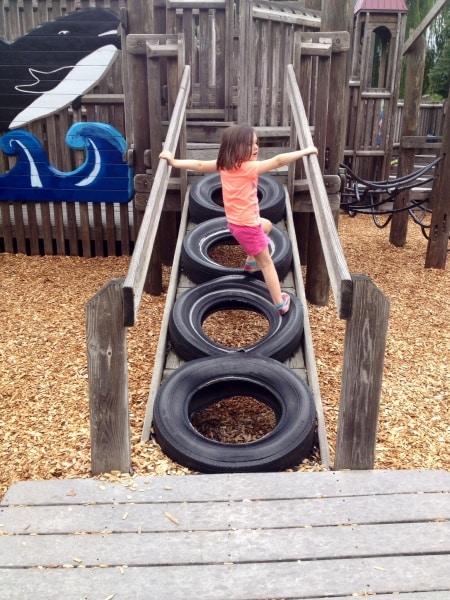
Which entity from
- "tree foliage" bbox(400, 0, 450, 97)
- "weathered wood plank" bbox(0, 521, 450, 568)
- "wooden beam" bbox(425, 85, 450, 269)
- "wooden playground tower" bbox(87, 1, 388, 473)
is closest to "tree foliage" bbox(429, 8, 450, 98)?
"tree foliage" bbox(400, 0, 450, 97)

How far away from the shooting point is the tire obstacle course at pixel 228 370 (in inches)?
112

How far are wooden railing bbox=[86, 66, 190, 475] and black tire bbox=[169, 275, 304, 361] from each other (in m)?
1.12

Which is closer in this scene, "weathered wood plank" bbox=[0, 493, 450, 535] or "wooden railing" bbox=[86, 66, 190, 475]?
"weathered wood plank" bbox=[0, 493, 450, 535]

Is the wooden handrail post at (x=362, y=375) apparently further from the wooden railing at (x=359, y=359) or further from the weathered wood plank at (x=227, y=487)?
the weathered wood plank at (x=227, y=487)

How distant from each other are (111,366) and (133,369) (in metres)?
2.19

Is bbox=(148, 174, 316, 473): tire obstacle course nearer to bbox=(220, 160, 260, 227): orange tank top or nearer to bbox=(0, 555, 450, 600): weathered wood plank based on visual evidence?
bbox=(220, 160, 260, 227): orange tank top

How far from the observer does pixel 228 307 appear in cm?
428

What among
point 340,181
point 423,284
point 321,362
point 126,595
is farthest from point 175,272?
point 423,284

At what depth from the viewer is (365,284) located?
2383 millimetres

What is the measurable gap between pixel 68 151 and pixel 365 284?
613cm

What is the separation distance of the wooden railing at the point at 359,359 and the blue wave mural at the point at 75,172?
521cm

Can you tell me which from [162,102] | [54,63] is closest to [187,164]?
[162,102]

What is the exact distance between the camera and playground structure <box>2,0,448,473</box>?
2.49 metres

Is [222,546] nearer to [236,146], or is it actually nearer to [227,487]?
[227,487]
